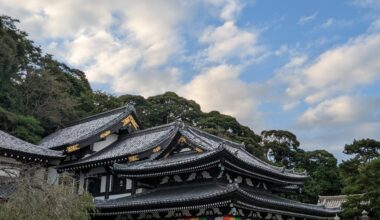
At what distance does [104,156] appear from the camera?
2611 cm

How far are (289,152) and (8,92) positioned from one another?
37.1m

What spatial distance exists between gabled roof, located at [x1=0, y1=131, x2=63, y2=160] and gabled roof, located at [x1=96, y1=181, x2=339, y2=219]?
4.14 m

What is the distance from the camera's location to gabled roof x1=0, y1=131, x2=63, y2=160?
22.6 metres

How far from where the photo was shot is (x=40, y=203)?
1341 centimetres

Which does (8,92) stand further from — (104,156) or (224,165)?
(224,165)

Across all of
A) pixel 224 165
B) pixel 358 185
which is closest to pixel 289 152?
pixel 358 185

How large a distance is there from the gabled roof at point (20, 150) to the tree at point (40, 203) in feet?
27.3

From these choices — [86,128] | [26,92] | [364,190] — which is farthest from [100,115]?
[364,190]

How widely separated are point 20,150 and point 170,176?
7.67 meters

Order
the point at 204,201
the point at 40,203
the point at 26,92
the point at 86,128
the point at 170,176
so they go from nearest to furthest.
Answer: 1. the point at 40,203
2. the point at 204,201
3. the point at 170,176
4. the point at 86,128
5. the point at 26,92

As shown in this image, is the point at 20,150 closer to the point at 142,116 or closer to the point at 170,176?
the point at 170,176

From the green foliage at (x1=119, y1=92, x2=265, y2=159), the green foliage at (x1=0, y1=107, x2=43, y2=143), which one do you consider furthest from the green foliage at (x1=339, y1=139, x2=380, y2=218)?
the green foliage at (x1=119, y1=92, x2=265, y2=159)

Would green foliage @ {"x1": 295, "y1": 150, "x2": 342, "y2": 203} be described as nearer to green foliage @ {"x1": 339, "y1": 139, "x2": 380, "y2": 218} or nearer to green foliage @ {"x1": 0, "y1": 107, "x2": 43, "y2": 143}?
green foliage @ {"x1": 339, "y1": 139, "x2": 380, "y2": 218}

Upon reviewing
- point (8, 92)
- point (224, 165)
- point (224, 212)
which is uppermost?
point (8, 92)
